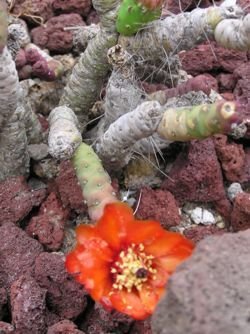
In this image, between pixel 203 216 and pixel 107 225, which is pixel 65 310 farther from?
pixel 203 216

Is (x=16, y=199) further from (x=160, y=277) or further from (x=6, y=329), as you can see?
(x=160, y=277)

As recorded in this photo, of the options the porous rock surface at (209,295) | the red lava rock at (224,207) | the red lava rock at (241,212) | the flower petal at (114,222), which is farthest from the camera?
the red lava rock at (224,207)

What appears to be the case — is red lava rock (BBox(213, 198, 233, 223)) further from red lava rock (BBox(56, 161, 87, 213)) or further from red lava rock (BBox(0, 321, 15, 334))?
red lava rock (BBox(0, 321, 15, 334))

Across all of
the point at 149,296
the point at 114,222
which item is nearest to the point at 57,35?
the point at 114,222

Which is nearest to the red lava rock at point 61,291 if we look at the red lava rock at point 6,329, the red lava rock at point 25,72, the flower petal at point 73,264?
the red lava rock at point 6,329

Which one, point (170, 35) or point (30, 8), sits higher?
point (170, 35)

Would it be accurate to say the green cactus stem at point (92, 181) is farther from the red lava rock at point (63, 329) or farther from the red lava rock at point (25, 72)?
the red lava rock at point (25, 72)

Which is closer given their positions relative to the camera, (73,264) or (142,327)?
(73,264)
